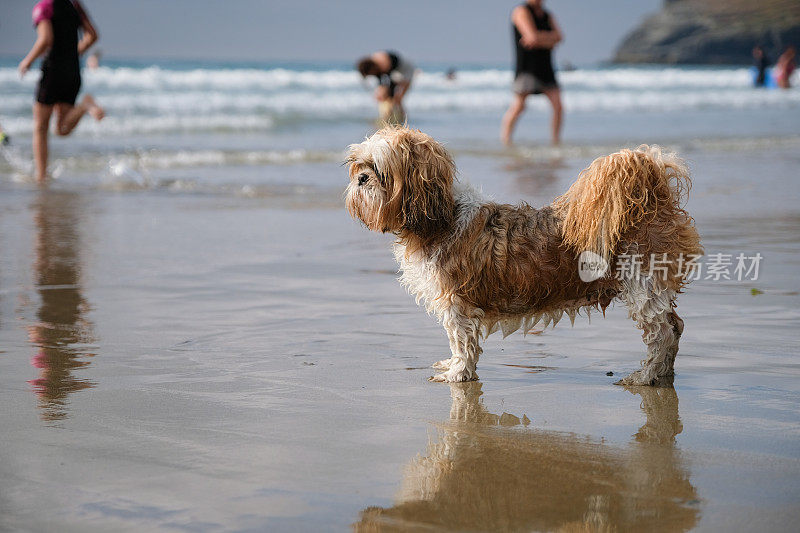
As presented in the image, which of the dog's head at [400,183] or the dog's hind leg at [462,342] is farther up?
the dog's head at [400,183]

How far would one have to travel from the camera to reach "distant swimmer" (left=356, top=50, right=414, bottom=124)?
16797 millimetres

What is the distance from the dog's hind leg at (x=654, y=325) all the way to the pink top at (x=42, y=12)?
8.38m

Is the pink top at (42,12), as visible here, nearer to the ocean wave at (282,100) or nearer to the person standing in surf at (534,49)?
the person standing in surf at (534,49)

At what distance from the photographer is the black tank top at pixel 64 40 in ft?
34.6

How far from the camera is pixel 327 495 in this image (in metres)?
3.09

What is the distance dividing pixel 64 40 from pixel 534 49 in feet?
20.8

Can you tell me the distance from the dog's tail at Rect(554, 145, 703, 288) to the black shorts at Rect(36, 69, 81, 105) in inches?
310

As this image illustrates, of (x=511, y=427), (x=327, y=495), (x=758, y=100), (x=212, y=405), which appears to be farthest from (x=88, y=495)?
(x=758, y=100)

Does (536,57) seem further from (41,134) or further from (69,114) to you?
(41,134)

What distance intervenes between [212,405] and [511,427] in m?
1.25

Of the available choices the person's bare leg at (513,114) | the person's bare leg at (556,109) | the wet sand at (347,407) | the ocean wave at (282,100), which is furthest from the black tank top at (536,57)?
the wet sand at (347,407)

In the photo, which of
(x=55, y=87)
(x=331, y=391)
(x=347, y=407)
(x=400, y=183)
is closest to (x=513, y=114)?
(x=55, y=87)

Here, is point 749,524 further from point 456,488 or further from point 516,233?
point 516,233

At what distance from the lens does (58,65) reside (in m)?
10.5
